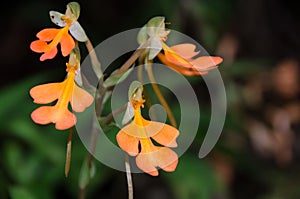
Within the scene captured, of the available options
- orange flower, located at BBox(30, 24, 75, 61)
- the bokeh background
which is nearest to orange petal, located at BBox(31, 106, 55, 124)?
orange flower, located at BBox(30, 24, 75, 61)

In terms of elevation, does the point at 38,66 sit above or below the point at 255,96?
above

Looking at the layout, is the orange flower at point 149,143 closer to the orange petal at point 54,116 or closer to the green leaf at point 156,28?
the orange petal at point 54,116

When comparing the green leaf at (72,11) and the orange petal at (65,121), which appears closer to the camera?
the orange petal at (65,121)

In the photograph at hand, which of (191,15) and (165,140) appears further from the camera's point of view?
(191,15)

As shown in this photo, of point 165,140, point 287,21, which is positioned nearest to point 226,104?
point 287,21

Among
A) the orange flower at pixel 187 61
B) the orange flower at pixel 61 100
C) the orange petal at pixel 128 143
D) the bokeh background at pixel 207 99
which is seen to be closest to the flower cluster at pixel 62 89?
the orange flower at pixel 61 100

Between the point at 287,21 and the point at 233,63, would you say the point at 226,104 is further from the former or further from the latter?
the point at 287,21

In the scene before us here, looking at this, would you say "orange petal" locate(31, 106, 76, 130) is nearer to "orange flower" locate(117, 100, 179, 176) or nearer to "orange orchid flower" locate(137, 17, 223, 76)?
"orange flower" locate(117, 100, 179, 176)

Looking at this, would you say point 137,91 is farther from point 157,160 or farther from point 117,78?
point 157,160
